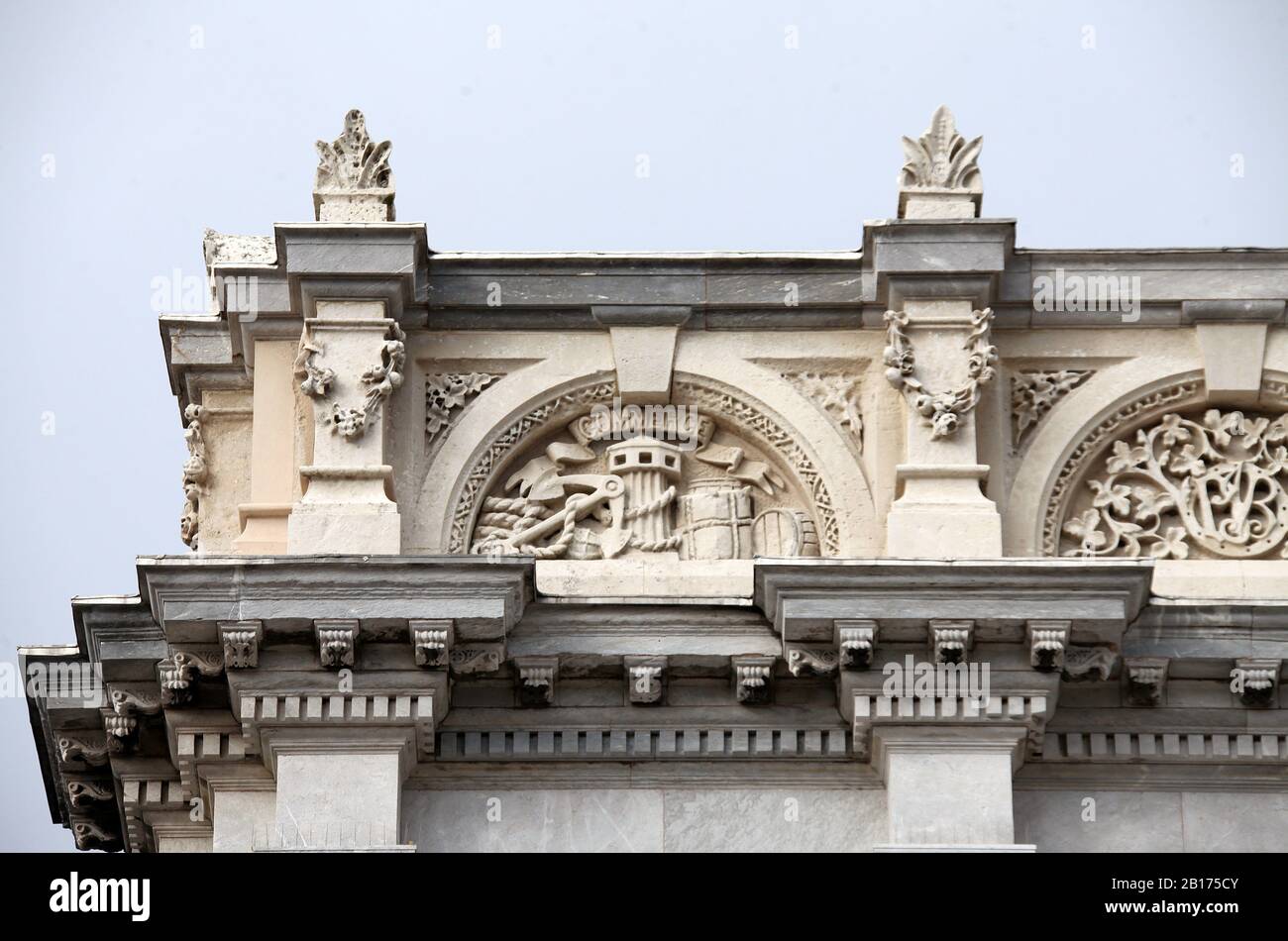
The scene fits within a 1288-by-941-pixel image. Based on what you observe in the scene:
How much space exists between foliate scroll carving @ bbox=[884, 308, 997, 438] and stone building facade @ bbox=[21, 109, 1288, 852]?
4 centimetres

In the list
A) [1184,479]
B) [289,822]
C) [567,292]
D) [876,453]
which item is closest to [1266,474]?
[1184,479]

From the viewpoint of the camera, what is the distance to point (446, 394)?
32.6 metres

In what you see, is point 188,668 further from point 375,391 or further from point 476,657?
point 375,391

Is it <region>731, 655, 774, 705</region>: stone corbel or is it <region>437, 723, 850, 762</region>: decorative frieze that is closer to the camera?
<region>731, 655, 774, 705</region>: stone corbel

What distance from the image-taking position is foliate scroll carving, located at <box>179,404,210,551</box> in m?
33.0

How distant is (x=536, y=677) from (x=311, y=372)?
112 inches

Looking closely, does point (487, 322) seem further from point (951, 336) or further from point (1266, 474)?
point (1266, 474)

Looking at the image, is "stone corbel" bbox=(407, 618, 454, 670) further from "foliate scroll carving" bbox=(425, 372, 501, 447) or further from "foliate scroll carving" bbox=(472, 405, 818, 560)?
"foliate scroll carving" bbox=(425, 372, 501, 447)

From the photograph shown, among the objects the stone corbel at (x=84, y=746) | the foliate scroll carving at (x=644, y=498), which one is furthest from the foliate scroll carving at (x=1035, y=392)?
the stone corbel at (x=84, y=746)

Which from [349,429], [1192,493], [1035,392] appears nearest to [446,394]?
[349,429]

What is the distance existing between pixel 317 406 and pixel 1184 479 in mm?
6287

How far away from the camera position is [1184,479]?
32.4m

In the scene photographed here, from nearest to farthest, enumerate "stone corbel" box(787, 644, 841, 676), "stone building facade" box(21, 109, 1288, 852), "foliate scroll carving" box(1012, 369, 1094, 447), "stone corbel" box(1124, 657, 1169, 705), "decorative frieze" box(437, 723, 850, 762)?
"stone building facade" box(21, 109, 1288, 852), "stone corbel" box(787, 644, 841, 676), "stone corbel" box(1124, 657, 1169, 705), "decorative frieze" box(437, 723, 850, 762), "foliate scroll carving" box(1012, 369, 1094, 447)

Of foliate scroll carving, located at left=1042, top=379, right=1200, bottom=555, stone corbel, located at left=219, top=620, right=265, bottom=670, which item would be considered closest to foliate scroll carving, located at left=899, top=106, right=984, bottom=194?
foliate scroll carving, located at left=1042, top=379, right=1200, bottom=555
